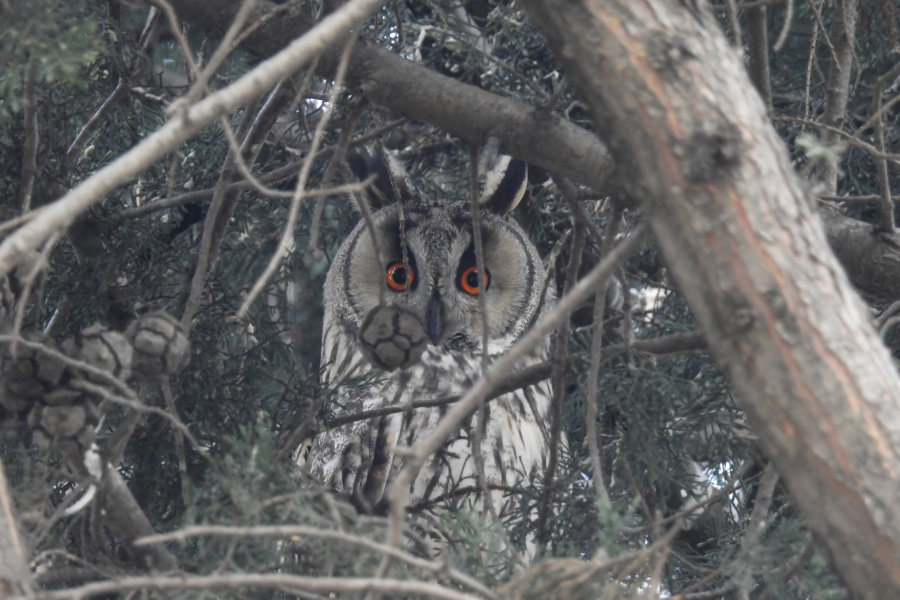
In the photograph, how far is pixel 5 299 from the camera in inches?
53.2

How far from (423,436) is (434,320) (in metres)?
0.40

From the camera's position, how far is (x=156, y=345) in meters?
1.35

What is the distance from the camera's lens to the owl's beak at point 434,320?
9.17 feet

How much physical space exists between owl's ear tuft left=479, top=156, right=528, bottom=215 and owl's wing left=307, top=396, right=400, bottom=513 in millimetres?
748

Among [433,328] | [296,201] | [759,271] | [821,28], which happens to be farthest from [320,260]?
[759,271]

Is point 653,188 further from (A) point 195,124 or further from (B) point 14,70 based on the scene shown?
(B) point 14,70

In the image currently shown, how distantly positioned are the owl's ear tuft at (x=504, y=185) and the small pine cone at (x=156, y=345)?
1631mm

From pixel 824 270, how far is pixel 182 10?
55.8 inches

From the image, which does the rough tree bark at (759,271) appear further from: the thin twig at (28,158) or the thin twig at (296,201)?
the thin twig at (28,158)

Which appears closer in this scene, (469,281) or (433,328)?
(433,328)

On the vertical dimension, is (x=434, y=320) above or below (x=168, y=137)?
above

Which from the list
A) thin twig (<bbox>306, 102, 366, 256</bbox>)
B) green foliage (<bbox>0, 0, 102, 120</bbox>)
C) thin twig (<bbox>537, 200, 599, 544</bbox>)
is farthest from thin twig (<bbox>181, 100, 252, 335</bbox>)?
thin twig (<bbox>537, 200, 599, 544</bbox>)

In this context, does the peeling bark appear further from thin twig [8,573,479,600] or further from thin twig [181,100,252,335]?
thin twig [8,573,479,600]

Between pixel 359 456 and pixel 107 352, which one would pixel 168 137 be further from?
pixel 359 456
